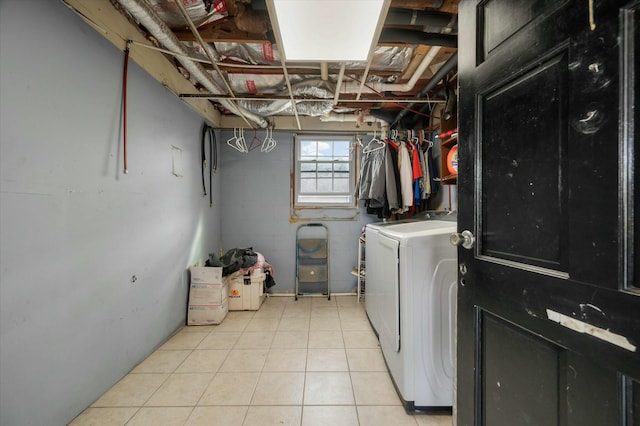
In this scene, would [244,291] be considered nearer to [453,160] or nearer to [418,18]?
[453,160]

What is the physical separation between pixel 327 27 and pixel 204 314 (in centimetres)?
274

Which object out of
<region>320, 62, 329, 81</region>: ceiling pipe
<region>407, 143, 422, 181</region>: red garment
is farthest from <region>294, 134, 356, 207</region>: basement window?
<region>320, 62, 329, 81</region>: ceiling pipe

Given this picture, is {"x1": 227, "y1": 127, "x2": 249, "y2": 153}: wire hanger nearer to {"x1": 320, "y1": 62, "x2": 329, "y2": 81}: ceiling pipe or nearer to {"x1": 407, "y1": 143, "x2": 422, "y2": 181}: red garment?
{"x1": 320, "y1": 62, "x2": 329, "y2": 81}: ceiling pipe

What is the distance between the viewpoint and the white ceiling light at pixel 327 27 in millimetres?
1170

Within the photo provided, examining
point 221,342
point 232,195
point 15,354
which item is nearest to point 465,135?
point 15,354

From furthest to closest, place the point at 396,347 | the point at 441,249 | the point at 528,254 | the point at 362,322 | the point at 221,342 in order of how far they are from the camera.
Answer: the point at 362,322
the point at 221,342
the point at 396,347
the point at 441,249
the point at 528,254

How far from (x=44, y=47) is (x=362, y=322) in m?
3.05

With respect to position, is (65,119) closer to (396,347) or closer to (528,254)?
(528,254)

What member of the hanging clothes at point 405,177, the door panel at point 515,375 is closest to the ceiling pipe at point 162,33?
the hanging clothes at point 405,177

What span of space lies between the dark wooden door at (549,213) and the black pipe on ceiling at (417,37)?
32.0 inches

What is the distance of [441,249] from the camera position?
4.87 ft

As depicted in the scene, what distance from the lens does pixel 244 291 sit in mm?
3051

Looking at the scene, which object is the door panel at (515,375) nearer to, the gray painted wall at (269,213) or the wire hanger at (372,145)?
the gray painted wall at (269,213)

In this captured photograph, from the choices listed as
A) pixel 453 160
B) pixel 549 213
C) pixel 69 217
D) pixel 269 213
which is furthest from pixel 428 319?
pixel 269 213
